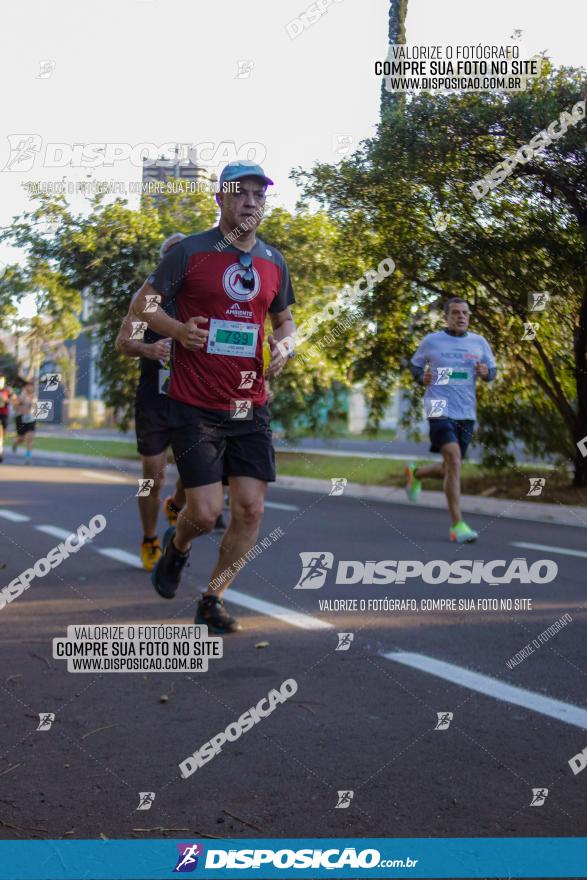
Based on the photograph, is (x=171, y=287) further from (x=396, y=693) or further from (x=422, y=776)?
(x=422, y=776)

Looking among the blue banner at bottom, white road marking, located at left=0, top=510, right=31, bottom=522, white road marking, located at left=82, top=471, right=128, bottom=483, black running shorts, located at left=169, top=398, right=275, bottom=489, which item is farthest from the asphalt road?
white road marking, located at left=82, top=471, right=128, bottom=483

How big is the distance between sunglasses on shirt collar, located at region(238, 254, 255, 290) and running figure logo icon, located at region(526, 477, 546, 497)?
1025 cm

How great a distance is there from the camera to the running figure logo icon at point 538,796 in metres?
3.15

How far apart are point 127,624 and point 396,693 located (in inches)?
70.2

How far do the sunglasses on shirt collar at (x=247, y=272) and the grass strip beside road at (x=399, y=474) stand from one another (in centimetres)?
975

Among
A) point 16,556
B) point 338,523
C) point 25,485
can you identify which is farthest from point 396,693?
point 25,485

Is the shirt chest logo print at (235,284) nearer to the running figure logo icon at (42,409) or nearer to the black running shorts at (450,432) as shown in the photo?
the running figure logo icon at (42,409)

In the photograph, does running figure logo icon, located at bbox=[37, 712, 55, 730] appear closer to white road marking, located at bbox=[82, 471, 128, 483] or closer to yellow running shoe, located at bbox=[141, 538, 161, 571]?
yellow running shoe, located at bbox=[141, 538, 161, 571]

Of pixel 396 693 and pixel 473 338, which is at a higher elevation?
pixel 473 338

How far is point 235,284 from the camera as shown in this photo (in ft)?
15.8

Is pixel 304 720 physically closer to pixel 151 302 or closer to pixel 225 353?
pixel 225 353

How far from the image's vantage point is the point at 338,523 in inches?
449

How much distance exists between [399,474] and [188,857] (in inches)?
617

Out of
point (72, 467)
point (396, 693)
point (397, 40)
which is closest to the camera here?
point (396, 693)
